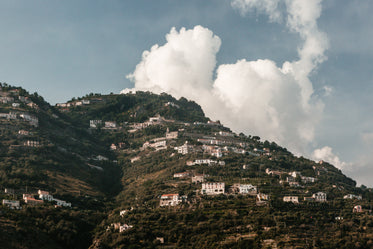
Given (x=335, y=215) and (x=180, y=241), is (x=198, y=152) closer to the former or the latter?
(x=335, y=215)

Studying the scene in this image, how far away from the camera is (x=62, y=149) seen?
163 meters

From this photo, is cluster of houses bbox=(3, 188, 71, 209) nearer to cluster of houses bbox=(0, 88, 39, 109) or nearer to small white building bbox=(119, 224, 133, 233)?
small white building bbox=(119, 224, 133, 233)

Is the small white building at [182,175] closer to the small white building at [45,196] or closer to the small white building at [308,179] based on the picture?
the small white building at [308,179]

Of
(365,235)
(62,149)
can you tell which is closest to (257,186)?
(365,235)

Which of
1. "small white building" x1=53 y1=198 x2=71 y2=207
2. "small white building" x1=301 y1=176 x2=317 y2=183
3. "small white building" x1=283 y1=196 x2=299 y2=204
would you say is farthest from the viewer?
"small white building" x1=301 y1=176 x2=317 y2=183

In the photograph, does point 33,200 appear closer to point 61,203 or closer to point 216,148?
point 61,203

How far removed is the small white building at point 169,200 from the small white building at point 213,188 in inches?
305

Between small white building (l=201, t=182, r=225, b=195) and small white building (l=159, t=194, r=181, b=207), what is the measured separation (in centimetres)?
775

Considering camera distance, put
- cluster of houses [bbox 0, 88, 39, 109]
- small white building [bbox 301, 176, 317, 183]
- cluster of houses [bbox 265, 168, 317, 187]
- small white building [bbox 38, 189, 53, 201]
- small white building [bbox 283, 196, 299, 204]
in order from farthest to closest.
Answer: cluster of houses [bbox 0, 88, 39, 109], small white building [bbox 301, 176, 317, 183], cluster of houses [bbox 265, 168, 317, 187], small white building [bbox 283, 196, 299, 204], small white building [bbox 38, 189, 53, 201]

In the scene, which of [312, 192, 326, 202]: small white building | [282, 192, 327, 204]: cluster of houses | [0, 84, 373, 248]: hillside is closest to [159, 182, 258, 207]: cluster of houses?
[0, 84, 373, 248]: hillside

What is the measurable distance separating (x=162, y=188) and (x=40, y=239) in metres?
41.3

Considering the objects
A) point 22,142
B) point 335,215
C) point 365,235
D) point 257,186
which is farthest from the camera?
point 22,142

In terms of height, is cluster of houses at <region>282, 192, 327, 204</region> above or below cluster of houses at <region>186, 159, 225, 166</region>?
below

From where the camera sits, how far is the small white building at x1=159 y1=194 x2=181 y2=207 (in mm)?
118425
